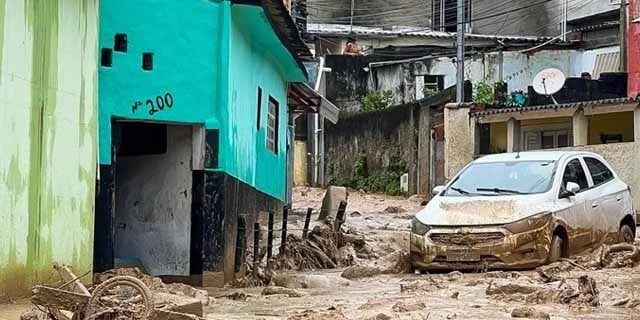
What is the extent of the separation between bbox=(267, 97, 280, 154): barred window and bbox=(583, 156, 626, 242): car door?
6.37 meters

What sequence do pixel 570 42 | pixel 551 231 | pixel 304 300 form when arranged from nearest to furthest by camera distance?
pixel 304 300, pixel 551 231, pixel 570 42

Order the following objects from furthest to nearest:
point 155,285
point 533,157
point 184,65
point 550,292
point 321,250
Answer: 1. point 321,250
2. point 533,157
3. point 184,65
4. point 155,285
5. point 550,292

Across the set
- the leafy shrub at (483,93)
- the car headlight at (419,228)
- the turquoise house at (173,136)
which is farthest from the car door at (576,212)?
the leafy shrub at (483,93)

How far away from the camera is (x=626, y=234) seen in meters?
14.8

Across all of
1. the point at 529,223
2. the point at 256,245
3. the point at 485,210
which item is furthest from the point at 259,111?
the point at 529,223

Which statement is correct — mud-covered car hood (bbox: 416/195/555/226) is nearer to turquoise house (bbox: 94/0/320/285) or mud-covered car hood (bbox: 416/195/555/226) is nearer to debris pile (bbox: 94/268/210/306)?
turquoise house (bbox: 94/0/320/285)

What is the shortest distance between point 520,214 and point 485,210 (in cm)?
45

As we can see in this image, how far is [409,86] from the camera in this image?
39.4 meters

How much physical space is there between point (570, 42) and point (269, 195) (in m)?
22.5

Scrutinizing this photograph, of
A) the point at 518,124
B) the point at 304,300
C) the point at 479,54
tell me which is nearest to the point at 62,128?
the point at 304,300

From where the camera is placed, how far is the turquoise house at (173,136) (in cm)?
1255

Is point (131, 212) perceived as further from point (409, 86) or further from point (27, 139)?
point (409, 86)

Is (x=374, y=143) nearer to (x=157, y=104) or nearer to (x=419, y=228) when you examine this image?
(x=419, y=228)

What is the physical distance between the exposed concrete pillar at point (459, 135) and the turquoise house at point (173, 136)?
14846 millimetres
